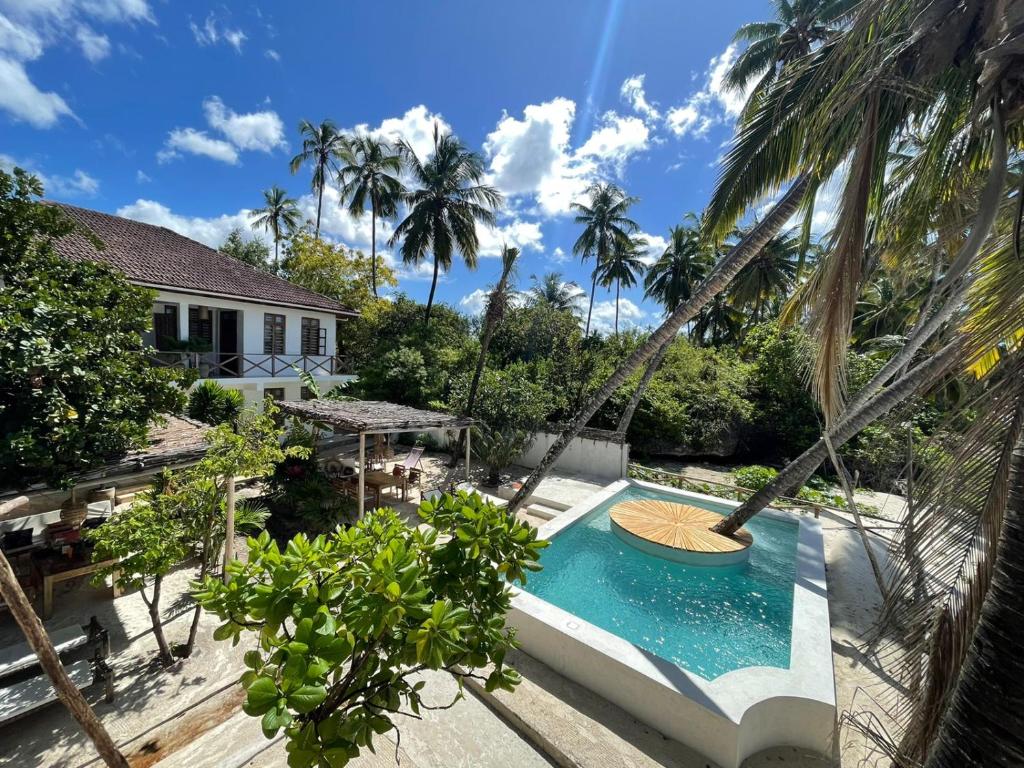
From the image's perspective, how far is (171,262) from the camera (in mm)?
14117

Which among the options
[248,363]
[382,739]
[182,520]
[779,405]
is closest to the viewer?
[382,739]

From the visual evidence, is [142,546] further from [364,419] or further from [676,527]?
[676,527]

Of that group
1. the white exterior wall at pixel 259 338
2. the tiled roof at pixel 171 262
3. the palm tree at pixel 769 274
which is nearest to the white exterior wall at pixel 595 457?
the white exterior wall at pixel 259 338

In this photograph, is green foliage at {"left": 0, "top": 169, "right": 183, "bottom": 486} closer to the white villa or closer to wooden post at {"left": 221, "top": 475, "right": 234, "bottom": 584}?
wooden post at {"left": 221, "top": 475, "right": 234, "bottom": 584}

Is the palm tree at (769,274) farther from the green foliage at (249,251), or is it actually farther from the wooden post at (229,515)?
the green foliage at (249,251)

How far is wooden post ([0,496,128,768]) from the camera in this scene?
2619 mm

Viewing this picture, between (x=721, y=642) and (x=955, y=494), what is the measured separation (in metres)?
5.39

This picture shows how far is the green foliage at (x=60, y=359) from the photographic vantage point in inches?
171

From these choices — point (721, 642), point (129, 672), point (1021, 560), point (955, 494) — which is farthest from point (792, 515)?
point (129, 672)

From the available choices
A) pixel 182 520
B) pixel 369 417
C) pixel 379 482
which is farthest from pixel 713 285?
pixel 379 482

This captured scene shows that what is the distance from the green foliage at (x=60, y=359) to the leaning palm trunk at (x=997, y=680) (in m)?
7.16

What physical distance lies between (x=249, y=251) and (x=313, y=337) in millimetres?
16791

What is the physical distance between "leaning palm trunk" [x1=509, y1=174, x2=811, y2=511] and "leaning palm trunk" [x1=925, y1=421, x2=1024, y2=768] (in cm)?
416

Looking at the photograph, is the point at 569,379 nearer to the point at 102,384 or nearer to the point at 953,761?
the point at 102,384
